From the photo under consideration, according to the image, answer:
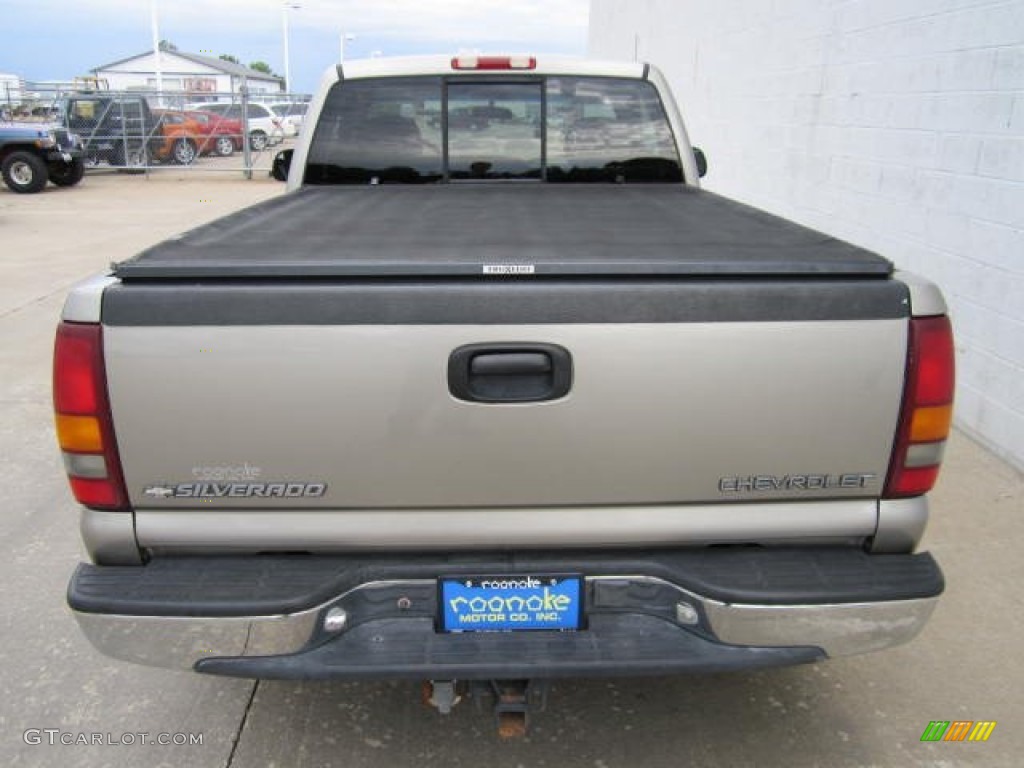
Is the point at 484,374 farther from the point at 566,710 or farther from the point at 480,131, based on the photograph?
the point at 480,131

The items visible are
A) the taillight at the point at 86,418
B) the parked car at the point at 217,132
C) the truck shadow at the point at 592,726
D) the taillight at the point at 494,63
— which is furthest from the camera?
the parked car at the point at 217,132

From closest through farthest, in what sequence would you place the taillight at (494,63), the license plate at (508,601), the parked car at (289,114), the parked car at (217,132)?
the license plate at (508,601) < the taillight at (494,63) < the parked car at (217,132) < the parked car at (289,114)

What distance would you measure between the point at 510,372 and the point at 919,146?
462 cm

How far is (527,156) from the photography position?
4406 millimetres

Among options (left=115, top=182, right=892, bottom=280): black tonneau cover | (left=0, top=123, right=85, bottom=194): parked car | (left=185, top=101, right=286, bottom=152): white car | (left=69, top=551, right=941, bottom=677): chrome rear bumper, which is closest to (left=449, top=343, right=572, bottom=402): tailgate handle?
(left=115, top=182, right=892, bottom=280): black tonneau cover

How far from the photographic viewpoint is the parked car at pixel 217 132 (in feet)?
77.8

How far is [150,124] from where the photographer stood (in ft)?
72.7

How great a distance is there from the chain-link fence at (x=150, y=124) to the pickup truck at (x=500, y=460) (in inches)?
790

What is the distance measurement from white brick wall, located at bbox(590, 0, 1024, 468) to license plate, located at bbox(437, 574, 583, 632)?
12.0 ft

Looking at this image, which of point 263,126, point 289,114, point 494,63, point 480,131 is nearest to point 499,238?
point 480,131

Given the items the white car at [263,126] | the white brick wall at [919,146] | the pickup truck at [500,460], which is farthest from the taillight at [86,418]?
the white car at [263,126]

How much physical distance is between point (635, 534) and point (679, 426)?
0.31 meters

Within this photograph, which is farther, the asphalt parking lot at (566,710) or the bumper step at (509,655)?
the asphalt parking lot at (566,710)

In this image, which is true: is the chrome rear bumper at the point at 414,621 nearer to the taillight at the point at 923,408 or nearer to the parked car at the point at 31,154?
the taillight at the point at 923,408
